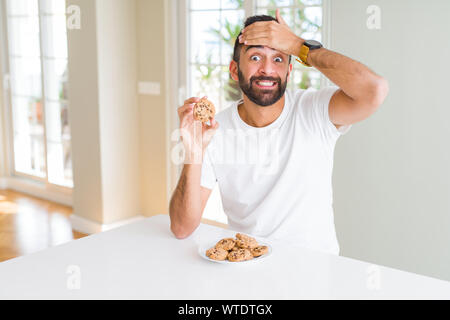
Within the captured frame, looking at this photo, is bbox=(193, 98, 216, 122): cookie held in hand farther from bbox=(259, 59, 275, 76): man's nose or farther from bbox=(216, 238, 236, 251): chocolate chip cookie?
bbox=(216, 238, 236, 251): chocolate chip cookie

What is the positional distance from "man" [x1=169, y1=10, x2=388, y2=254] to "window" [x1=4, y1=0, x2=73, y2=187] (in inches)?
134

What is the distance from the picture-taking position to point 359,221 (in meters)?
3.07

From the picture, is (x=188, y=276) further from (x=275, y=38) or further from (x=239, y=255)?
(x=275, y=38)

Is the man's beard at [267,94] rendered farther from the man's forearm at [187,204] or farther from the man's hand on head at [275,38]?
the man's forearm at [187,204]

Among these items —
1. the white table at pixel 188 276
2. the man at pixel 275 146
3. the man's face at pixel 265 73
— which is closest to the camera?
the white table at pixel 188 276

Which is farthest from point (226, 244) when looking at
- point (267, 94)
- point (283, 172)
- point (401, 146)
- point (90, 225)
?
point (90, 225)

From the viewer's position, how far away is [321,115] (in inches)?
75.1

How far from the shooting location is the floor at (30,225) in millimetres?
4043

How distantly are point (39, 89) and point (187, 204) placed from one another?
4135 mm

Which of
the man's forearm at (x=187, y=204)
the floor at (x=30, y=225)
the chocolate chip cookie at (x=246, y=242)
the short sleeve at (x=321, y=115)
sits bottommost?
the floor at (x=30, y=225)

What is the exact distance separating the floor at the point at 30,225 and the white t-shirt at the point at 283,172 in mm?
2499

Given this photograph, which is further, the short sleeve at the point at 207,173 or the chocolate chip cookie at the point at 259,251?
the short sleeve at the point at 207,173

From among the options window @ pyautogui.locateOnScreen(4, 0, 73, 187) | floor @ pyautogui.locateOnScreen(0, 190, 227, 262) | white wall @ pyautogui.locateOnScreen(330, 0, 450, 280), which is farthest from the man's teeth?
window @ pyautogui.locateOnScreen(4, 0, 73, 187)

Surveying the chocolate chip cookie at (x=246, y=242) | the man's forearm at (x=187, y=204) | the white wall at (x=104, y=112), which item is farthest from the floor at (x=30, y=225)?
the chocolate chip cookie at (x=246, y=242)
